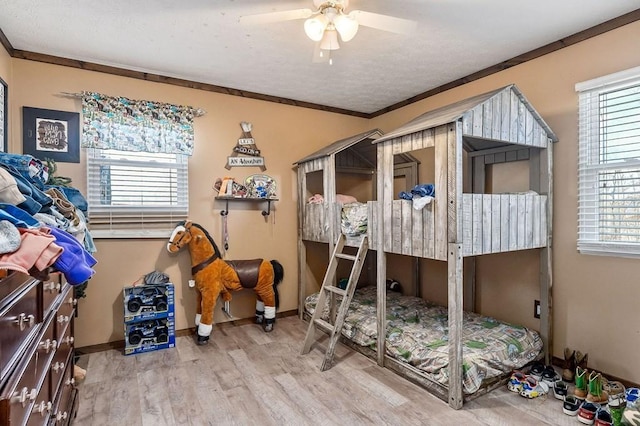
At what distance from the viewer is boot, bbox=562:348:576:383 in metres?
2.47

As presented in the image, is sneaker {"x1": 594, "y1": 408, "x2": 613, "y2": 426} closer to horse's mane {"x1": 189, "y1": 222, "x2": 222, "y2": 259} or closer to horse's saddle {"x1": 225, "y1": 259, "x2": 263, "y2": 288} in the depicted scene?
horse's saddle {"x1": 225, "y1": 259, "x2": 263, "y2": 288}

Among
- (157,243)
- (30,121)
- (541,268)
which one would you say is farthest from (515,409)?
(30,121)

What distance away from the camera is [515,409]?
7.07 ft

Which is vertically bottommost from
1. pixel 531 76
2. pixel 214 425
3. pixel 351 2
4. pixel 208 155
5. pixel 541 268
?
pixel 214 425

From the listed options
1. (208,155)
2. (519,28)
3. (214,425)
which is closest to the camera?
(214,425)

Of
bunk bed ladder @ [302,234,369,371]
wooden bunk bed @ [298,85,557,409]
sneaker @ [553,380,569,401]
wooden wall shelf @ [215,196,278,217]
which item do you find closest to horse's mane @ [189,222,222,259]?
wooden wall shelf @ [215,196,278,217]

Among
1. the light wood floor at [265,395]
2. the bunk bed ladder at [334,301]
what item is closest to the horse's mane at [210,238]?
the light wood floor at [265,395]

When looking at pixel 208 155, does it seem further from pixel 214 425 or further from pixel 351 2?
pixel 214 425

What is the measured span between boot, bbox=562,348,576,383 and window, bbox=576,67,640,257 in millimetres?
776

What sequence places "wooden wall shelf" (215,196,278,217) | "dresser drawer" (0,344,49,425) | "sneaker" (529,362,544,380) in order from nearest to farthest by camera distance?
"dresser drawer" (0,344,49,425) < "sneaker" (529,362,544,380) < "wooden wall shelf" (215,196,278,217)

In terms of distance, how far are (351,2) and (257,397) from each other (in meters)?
2.65

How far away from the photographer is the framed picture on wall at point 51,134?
2812 mm

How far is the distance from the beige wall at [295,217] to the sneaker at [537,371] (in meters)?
0.32

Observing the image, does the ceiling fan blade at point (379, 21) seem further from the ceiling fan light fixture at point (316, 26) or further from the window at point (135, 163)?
the window at point (135, 163)
